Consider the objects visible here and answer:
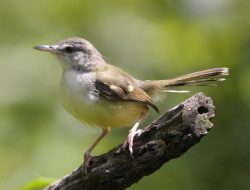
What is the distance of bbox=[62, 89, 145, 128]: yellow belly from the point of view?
4750 millimetres

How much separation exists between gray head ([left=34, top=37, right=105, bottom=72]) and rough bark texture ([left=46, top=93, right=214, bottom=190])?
142cm

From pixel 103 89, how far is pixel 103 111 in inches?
8.9

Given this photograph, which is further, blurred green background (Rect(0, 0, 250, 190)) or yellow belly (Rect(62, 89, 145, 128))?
blurred green background (Rect(0, 0, 250, 190))

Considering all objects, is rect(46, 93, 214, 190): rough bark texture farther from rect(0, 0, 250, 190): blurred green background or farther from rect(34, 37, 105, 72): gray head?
rect(34, 37, 105, 72): gray head

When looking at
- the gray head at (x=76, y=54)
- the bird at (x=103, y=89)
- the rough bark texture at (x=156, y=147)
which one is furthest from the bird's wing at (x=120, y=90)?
the rough bark texture at (x=156, y=147)

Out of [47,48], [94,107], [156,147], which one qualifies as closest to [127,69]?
[47,48]

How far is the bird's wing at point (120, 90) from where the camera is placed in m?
4.88

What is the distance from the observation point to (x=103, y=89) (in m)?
4.91

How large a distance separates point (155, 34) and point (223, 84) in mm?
1003

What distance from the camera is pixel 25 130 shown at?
573 cm

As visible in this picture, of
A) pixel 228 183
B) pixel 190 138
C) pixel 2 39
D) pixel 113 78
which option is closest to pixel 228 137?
pixel 228 183

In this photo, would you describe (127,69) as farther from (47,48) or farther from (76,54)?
(47,48)

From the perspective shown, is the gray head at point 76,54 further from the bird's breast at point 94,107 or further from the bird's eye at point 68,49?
the bird's breast at point 94,107

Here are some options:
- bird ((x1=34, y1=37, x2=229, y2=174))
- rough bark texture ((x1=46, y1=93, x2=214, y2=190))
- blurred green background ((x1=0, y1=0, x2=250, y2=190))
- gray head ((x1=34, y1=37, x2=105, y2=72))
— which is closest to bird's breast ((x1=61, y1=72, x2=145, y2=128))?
bird ((x1=34, y1=37, x2=229, y2=174))
